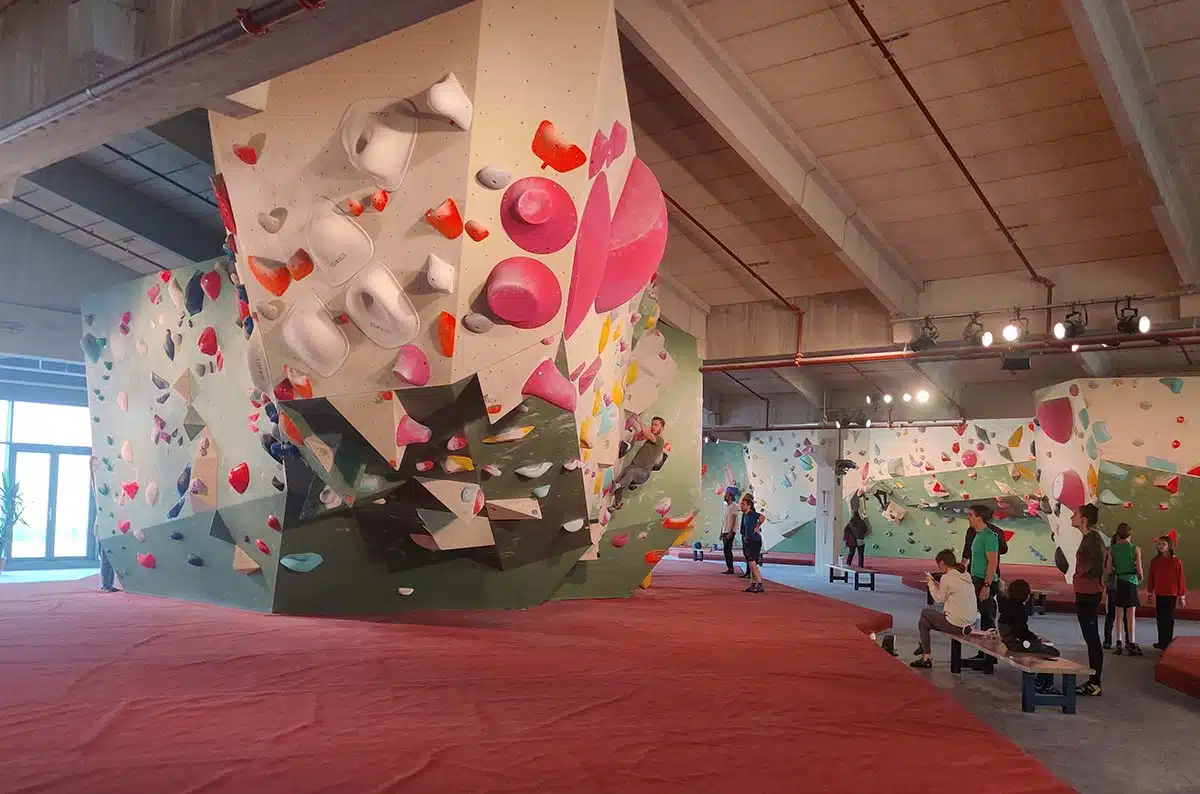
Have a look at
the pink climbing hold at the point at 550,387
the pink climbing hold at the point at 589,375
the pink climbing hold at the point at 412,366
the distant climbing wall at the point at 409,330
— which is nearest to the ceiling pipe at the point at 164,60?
the distant climbing wall at the point at 409,330

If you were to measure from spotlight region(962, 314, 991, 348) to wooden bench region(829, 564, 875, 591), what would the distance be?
4929mm

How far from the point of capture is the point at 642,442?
10164 millimetres

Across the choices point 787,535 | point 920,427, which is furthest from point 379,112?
point 787,535

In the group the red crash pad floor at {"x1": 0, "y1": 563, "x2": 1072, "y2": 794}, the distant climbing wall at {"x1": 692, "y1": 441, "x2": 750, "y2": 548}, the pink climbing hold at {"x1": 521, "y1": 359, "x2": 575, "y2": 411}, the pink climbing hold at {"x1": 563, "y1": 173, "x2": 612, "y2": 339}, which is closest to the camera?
the red crash pad floor at {"x1": 0, "y1": 563, "x2": 1072, "y2": 794}

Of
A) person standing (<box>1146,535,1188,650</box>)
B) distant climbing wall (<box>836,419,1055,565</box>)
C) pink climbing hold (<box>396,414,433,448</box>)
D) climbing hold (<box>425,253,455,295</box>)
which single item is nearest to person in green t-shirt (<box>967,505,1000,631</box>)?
person standing (<box>1146,535,1188,650</box>)

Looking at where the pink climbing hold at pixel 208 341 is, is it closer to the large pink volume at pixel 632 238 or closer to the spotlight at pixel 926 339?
the large pink volume at pixel 632 238

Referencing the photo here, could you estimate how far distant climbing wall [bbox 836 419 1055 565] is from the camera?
59.8ft

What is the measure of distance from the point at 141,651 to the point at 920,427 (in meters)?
16.4

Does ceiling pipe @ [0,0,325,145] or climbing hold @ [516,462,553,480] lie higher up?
ceiling pipe @ [0,0,325,145]

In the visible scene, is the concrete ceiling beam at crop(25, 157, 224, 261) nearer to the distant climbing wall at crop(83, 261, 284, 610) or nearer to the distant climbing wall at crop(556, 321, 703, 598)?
the distant climbing wall at crop(83, 261, 284, 610)

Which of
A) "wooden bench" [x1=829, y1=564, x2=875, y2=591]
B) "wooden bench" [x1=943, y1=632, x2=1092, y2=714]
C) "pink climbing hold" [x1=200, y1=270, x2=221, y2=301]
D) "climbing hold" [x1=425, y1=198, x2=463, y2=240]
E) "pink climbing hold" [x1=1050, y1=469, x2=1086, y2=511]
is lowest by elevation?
"wooden bench" [x1=829, y1=564, x2=875, y2=591]

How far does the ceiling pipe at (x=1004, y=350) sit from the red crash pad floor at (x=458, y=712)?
5024 millimetres

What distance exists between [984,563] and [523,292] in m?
4.76

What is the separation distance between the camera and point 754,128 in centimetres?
840
